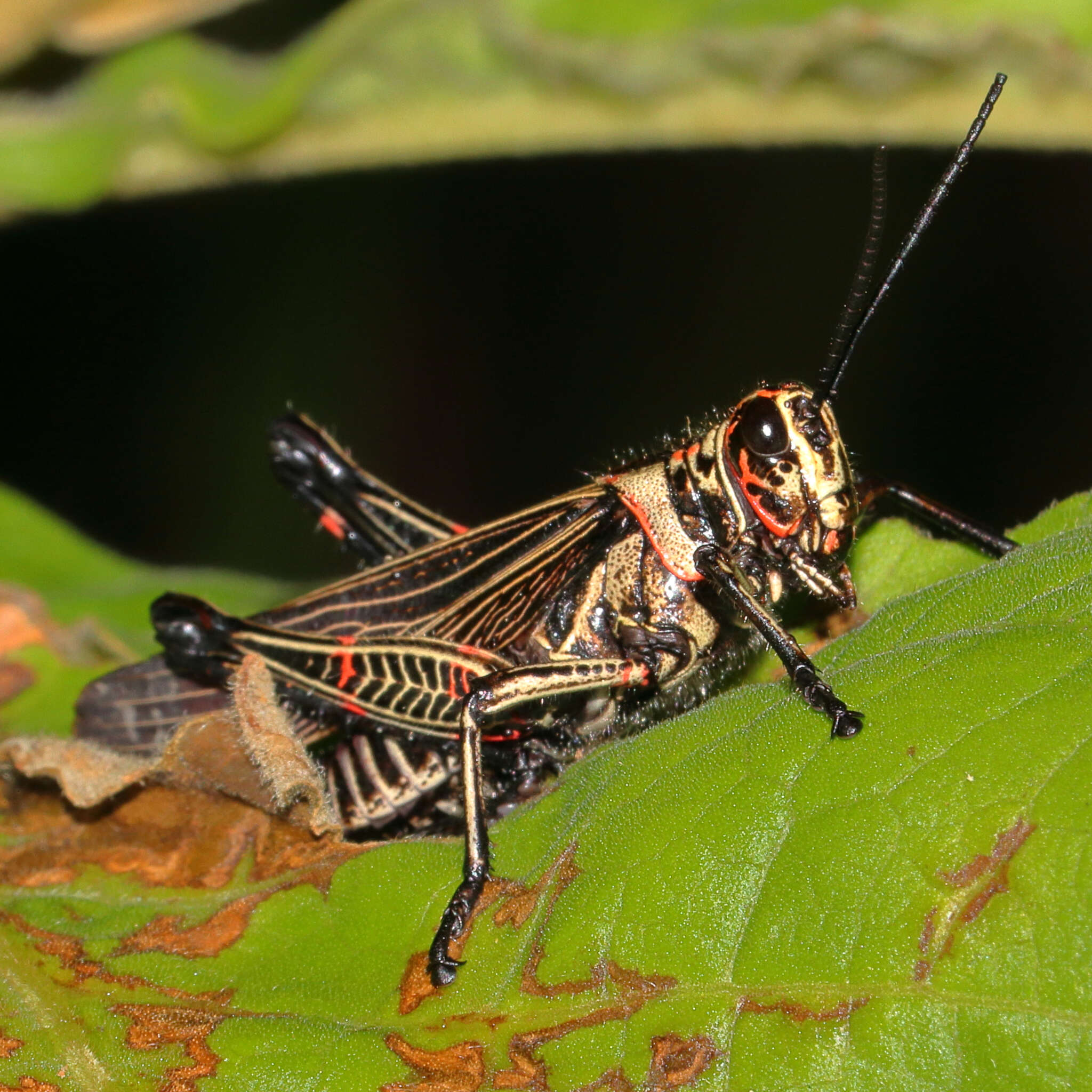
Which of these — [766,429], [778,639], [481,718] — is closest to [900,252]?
[766,429]

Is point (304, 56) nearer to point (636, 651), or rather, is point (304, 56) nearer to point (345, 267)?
point (636, 651)

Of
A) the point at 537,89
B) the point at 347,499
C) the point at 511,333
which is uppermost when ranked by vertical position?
the point at 537,89

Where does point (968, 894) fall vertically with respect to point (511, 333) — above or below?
below

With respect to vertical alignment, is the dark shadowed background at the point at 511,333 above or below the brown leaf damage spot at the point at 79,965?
above

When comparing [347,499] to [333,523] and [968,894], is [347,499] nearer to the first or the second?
[333,523]

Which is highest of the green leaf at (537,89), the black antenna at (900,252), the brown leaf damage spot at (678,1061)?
the green leaf at (537,89)

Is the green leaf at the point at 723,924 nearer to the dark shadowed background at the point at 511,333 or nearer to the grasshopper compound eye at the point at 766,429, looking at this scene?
the grasshopper compound eye at the point at 766,429

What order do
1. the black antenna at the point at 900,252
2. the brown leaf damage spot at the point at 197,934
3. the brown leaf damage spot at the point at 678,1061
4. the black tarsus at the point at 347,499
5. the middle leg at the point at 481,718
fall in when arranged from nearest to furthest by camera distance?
the brown leaf damage spot at the point at 678,1061 → the middle leg at the point at 481,718 → the brown leaf damage spot at the point at 197,934 → the black antenna at the point at 900,252 → the black tarsus at the point at 347,499

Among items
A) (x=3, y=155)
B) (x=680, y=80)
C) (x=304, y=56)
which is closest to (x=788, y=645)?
(x=680, y=80)

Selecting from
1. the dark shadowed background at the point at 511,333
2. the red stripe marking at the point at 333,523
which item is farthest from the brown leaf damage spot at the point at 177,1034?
the dark shadowed background at the point at 511,333
